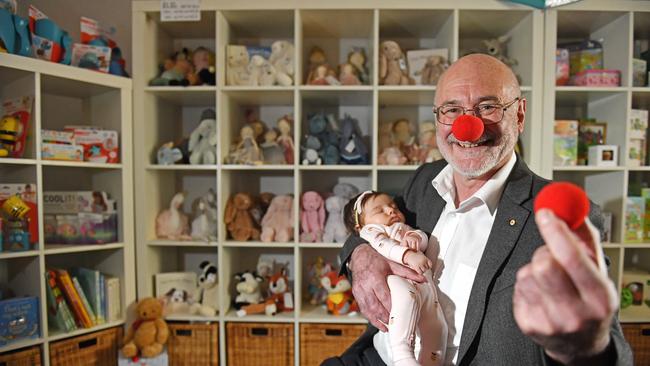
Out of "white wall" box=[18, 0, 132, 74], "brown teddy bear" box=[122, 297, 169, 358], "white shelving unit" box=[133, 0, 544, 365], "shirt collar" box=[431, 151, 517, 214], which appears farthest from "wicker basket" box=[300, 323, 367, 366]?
"white wall" box=[18, 0, 132, 74]

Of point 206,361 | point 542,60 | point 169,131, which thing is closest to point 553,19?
point 542,60

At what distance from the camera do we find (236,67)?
1865 mm

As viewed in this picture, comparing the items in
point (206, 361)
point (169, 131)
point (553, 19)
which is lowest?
point (206, 361)

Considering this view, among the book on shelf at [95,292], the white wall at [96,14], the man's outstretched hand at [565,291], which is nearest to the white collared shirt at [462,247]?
the man's outstretched hand at [565,291]

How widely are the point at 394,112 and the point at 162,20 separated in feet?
4.57

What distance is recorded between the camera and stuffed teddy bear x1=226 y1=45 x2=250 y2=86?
1.85 metres

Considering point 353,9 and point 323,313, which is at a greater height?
point 353,9

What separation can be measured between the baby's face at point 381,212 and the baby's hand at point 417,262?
0.76 feet

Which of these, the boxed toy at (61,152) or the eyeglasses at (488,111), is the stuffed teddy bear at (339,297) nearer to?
the eyeglasses at (488,111)

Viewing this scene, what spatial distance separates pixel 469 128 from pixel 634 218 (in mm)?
1486

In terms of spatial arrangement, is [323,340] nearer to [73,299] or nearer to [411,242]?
[411,242]

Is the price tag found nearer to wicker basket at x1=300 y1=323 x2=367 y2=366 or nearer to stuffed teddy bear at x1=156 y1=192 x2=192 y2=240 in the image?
stuffed teddy bear at x1=156 y1=192 x2=192 y2=240

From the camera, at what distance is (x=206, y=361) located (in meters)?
1.83

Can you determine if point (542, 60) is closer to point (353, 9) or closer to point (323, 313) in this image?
point (353, 9)
